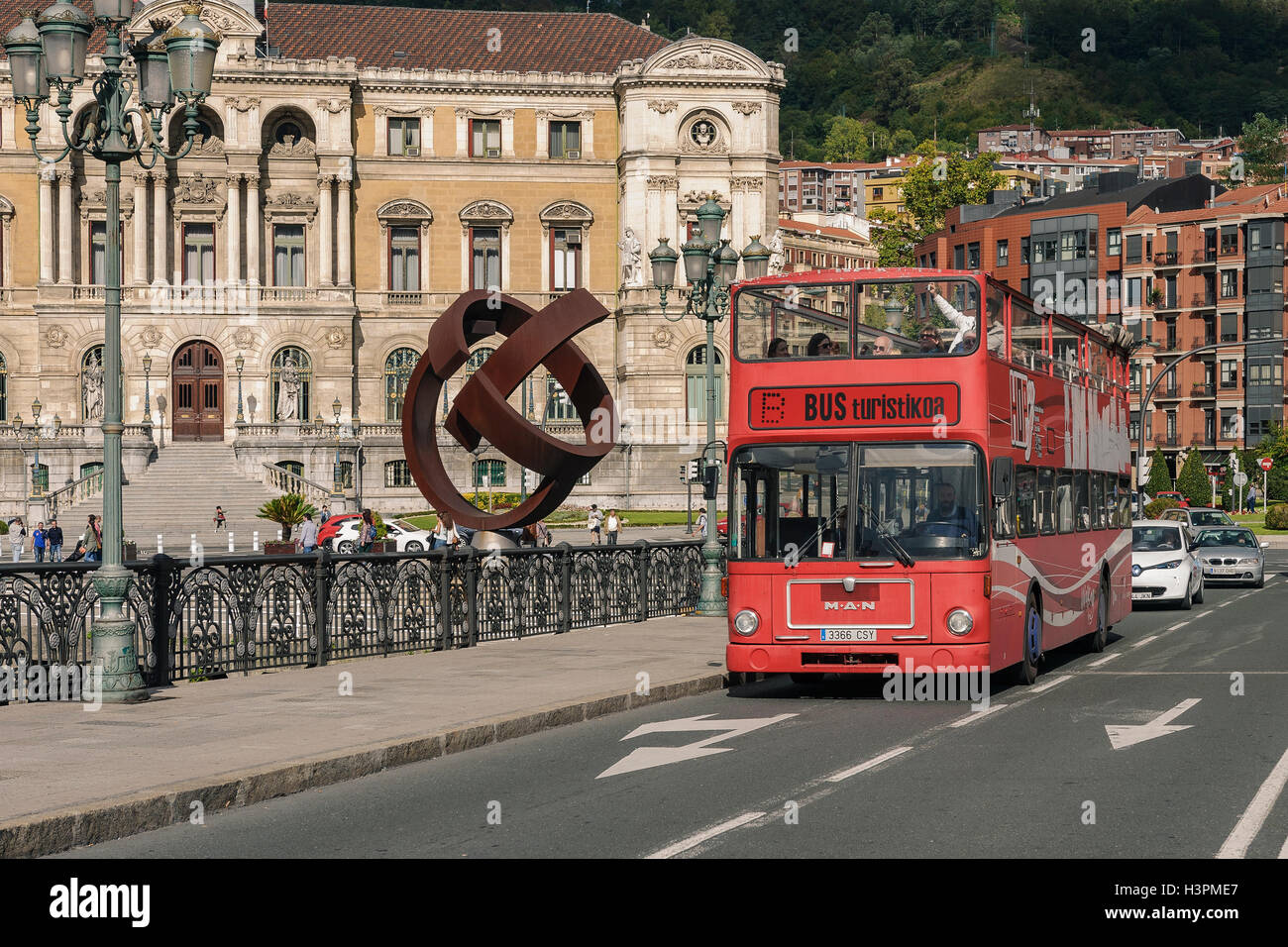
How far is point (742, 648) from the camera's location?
56.3 ft

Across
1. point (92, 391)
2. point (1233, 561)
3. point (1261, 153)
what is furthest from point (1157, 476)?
point (1261, 153)

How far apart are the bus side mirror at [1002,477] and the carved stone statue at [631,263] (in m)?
63.1

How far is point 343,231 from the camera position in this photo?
257 feet

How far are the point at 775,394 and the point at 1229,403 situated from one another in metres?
93.3

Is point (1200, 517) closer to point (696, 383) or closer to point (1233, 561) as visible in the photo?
point (1233, 561)

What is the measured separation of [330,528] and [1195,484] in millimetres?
46845

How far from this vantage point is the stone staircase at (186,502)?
59.7m

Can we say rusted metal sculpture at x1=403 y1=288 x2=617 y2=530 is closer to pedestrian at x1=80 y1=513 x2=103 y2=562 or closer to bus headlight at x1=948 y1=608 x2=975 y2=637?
bus headlight at x1=948 y1=608 x2=975 y2=637

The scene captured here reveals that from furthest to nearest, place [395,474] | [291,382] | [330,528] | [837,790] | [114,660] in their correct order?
[291,382] → [395,474] → [330,528] → [114,660] → [837,790]

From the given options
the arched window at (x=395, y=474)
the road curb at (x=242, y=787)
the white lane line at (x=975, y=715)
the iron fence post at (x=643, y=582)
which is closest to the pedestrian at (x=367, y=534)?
the iron fence post at (x=643, y=582)

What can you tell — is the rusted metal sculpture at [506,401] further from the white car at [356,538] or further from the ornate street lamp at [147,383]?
the ornate street lamp at [147,383]

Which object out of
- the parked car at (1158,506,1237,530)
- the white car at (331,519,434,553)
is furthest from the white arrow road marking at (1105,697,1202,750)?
the parked car at (1158,506,1237,530)
